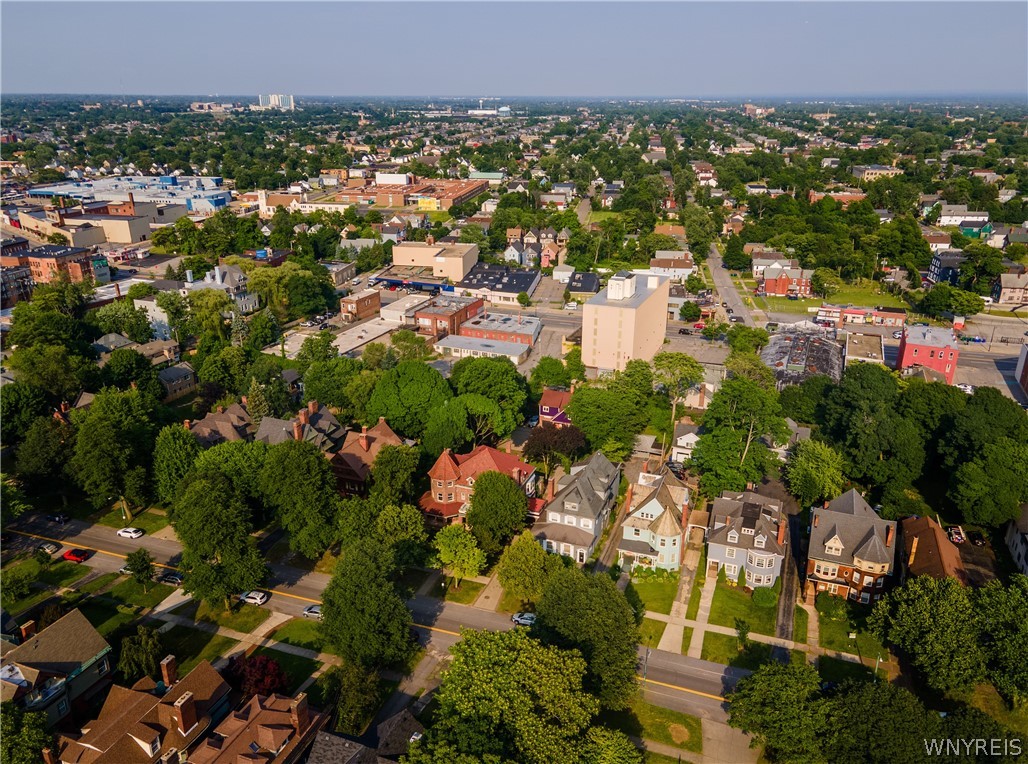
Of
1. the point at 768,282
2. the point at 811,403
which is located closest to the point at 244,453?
the point at 811,403

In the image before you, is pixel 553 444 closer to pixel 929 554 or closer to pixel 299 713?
pixel 929 554

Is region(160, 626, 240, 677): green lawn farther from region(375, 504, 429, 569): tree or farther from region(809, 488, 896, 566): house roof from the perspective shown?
region(809, 488, 896, 566): house roof

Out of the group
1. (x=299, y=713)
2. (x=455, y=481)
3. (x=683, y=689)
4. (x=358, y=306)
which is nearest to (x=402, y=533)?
(x=455, y=481)

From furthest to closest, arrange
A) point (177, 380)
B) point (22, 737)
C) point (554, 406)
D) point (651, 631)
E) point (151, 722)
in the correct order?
point (177, 380)
point (554, 406)
point (651, 631)
point (151, 722)
point (22, 737)

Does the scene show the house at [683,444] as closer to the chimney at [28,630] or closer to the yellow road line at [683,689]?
the yellow road line at [683,689]

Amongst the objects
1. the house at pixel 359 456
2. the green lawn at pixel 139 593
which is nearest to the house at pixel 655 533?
the house at pixel 359 456

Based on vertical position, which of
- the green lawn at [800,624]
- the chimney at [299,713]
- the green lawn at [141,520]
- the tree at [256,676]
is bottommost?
the green lawn at [800,624]
